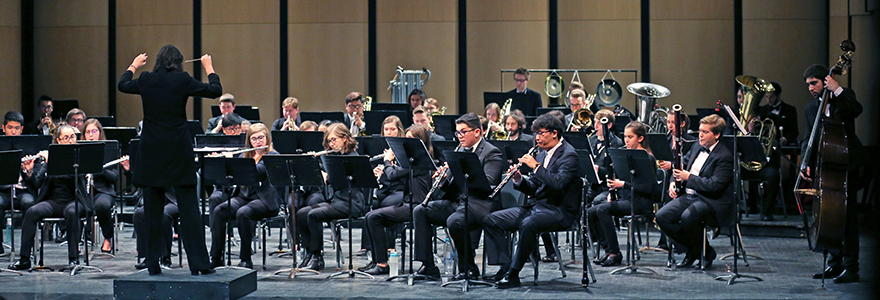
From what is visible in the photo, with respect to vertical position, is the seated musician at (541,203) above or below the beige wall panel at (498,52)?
below

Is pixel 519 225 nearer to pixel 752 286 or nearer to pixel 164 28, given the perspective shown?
pixel 752 286

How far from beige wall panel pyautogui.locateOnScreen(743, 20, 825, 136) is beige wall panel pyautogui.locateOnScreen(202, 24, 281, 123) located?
642 cm

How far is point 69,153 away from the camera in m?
6.30

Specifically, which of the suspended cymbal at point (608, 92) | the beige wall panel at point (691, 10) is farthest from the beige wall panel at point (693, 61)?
the suspended cymbal at point (608, 92)

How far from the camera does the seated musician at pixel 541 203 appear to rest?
5551 millimetres

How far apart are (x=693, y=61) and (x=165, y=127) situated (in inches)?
327

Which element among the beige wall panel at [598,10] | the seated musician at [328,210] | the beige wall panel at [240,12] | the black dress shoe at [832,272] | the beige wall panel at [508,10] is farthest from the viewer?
the beige wall panel at [240,12]

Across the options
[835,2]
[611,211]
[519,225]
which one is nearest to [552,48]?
[835,2]

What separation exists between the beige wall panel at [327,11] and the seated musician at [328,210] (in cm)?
572

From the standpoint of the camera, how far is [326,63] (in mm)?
12273

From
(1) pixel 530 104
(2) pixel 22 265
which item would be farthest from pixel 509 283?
(1) pixel 530 104

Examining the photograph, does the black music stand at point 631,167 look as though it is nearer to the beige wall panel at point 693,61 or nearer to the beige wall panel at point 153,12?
the beige wall panel at point 693,61

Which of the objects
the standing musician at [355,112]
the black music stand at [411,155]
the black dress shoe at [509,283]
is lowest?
the black dress shoe at [509,283]

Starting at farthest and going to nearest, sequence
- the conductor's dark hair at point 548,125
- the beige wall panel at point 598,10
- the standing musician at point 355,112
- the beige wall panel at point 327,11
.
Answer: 1. the beige wall panel at point 327,11
2. the beige wall panel at point 598,10
3. the standing musician at point 355,112
4. the conductor's dark hair at point 548,125
